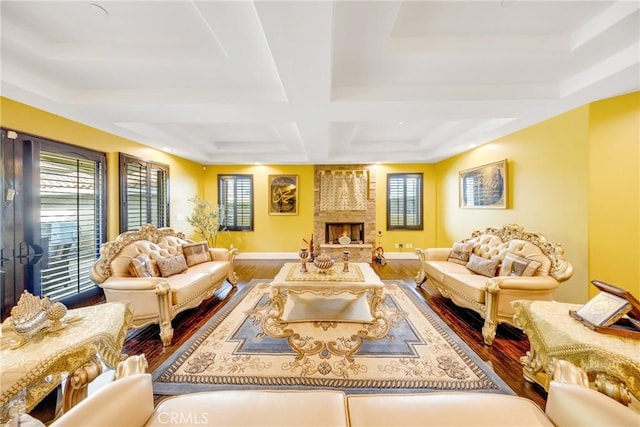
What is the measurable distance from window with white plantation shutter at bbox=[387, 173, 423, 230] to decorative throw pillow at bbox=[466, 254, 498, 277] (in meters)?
2.78

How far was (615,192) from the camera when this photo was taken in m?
2.40

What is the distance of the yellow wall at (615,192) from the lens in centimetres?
231

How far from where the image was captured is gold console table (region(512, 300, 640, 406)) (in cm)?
123

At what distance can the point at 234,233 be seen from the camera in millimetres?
6055

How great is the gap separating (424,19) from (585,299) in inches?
138

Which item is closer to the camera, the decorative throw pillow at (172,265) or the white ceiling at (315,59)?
the white ceiling at (315,59)

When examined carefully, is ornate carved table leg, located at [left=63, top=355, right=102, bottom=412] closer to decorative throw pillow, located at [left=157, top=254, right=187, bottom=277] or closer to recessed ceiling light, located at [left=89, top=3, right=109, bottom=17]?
decorative throw pillow, located at [left=157, top=254, right=187, bottom=277]

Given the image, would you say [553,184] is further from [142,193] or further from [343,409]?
[142,193]

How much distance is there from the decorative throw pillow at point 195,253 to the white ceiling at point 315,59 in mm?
1910

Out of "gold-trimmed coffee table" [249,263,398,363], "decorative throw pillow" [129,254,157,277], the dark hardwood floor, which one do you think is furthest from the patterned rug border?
"decorative throw pillow" [129,254,157,277]

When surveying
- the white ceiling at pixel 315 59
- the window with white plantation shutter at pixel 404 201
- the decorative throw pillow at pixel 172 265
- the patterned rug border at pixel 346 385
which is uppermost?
the white ceiling at pixel 315 59

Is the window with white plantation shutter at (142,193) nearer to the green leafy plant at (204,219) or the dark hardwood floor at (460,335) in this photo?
the green leafy plant at (204,219)

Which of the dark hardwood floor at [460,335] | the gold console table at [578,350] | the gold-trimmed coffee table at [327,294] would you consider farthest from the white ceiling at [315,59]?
the dark hardwood floor at [460,335]

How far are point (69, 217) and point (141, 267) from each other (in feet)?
4.52
